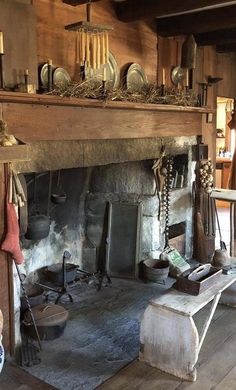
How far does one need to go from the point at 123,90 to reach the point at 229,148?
5291 mm

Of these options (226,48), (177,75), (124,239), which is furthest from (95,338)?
(226,48)

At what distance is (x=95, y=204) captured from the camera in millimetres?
3801

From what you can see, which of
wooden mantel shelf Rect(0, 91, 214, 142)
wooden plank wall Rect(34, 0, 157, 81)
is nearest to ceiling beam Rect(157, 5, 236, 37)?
wooden plank wall Rect(34, 0, 157, 81)

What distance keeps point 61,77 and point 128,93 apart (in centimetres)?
55

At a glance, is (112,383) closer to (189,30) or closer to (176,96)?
(176,96)

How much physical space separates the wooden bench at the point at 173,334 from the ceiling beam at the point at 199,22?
200cm

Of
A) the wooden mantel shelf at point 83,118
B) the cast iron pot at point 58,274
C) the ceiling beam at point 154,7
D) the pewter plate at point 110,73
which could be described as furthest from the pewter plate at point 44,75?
the cast iron pot at point 58,274

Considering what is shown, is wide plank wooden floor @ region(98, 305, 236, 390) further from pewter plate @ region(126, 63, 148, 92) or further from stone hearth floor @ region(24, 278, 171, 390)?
pewter plate @ region(126, 63, 148, 92)

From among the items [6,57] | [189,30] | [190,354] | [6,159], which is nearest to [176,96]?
[189,30]

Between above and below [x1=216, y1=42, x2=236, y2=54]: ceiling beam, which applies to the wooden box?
below

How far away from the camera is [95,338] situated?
2.70 m

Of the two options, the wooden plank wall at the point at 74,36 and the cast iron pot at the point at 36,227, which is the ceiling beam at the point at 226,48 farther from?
the cast iron pot at the point at 36,227

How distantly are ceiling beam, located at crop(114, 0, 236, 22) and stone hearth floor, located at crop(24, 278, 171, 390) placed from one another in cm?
212

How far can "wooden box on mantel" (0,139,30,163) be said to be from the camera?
6.93ft
